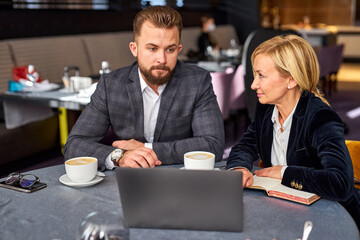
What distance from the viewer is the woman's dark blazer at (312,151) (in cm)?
131

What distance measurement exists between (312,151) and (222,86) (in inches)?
96.2

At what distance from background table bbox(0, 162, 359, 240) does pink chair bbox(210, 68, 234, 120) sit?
2605 millimetres

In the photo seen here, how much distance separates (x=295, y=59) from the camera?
1588mm

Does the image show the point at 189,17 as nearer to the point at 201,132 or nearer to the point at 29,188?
the point at 201,132

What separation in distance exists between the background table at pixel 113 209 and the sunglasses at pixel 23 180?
41 mm

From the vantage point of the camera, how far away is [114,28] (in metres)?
6.21

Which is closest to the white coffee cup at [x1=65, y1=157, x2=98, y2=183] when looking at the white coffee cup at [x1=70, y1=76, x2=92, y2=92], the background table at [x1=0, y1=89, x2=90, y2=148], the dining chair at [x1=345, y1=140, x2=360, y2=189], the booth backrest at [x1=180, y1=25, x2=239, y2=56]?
the dining chair at [x1=345, y1=140, x2=360, y2=189]

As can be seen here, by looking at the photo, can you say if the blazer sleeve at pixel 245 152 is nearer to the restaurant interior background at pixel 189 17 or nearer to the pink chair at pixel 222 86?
the pink chair at pixel 222 86

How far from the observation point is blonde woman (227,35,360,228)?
134cm

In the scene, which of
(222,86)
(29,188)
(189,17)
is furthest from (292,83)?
(189,17)

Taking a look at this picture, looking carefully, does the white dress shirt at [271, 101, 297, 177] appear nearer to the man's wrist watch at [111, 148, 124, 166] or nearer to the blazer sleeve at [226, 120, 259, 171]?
the blazer sleeve at [226, 120, 259, 171]

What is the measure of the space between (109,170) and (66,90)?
6.94ft

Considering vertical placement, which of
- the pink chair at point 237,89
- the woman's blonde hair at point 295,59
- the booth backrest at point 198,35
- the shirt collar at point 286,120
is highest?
the woman's blonde hair at point 295,59

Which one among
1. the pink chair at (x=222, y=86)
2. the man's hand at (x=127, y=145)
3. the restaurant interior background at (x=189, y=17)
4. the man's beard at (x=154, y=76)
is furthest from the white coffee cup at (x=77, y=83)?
the man's hand at (x=127, y=145)
